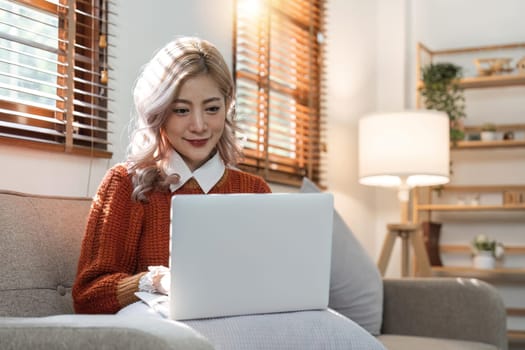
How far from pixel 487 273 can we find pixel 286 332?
3190mm

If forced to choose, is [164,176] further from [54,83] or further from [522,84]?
[522,84]

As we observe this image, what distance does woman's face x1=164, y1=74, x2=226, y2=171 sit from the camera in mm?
2049

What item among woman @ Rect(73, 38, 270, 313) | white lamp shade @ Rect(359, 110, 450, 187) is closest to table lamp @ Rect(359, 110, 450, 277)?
white lamp shade @ Rect(359, 110, 450, 187)

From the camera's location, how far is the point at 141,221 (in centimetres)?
197

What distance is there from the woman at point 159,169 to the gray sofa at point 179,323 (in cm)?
9

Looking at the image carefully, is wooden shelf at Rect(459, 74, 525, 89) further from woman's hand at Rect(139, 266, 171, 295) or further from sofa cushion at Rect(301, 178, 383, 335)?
woman's hand at Rect(139, 266, 171, 295)

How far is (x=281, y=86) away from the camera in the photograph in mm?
4027

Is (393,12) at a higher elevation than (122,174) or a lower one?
higher

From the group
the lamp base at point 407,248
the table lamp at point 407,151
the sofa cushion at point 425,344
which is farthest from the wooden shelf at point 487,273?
the sofa cushion at point 425,344

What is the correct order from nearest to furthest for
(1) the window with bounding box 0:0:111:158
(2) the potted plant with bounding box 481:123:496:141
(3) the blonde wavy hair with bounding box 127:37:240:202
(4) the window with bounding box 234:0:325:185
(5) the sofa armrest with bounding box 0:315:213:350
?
(5) the sofa armrest with bounding box 0:315:213:350
(3) the blonde wavy hair with bounding box 127:37:240:202
(1) the window with bounding box 0:0:111:158
(4) the window with bounding box 234:0:325:185
(2) the potted plant with bounding box 481:123:496:141

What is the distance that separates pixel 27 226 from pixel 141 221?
261 millimetres

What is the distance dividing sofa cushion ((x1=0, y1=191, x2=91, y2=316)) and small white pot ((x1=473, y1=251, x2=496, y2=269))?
9.71ft

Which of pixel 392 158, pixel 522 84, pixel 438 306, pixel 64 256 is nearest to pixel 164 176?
pixel 64 256

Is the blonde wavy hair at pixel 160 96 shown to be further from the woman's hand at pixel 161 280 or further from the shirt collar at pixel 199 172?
the woman's hand at pixel 161 280
